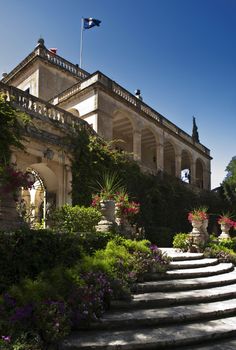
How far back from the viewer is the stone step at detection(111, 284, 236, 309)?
570 centimetres

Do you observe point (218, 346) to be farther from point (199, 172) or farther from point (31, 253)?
point (199, 172)

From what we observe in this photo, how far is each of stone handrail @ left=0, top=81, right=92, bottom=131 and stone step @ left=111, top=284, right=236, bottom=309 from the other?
26.7 feet

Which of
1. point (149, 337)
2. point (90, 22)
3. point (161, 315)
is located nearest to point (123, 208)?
point (161, 315)

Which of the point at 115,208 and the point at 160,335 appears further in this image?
the point at 115,208

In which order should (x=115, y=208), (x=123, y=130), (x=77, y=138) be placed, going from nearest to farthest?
(x=115, y=208) < (x=77, y=138) < (x=123, y=130)

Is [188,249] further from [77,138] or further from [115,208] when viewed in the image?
[77,138]

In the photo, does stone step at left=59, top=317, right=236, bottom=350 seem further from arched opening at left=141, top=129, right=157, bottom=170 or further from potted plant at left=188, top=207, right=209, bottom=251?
arched opening at left=141, top=129, right=157, bottom=170

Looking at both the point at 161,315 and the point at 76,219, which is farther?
the point at 76,219

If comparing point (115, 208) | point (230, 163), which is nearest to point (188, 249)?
point (115, 208)

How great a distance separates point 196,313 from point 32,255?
3145 mm

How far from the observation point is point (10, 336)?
4098 millimetres

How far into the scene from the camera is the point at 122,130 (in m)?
23.2

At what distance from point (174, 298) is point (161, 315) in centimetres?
78

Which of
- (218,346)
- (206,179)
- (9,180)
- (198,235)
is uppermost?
(206,179)
